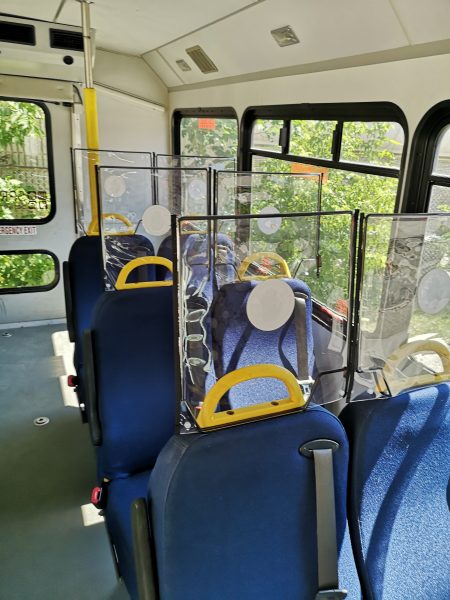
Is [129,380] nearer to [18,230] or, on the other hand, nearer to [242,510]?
[242,510]

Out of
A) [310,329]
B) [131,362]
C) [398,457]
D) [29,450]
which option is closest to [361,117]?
[310,329]

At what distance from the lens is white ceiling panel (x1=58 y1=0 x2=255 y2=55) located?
8.16 ft

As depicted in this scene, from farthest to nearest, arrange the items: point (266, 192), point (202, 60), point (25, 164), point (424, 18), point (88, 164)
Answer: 1. point (25, 164)
2. point (202, 60)
3. point (88, 164)
4. point (266, 192)
5. point (424, 18)

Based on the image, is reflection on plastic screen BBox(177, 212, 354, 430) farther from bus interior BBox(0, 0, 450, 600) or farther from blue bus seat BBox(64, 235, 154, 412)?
blue bus seat BBox(64, 235, 154, 412)

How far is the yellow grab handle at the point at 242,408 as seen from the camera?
1007 mm

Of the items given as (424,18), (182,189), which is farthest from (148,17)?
(424,18)

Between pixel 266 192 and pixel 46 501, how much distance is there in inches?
78.4

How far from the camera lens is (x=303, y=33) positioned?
2.32 meters

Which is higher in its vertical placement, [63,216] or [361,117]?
[361,117]

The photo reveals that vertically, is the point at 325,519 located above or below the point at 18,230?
below

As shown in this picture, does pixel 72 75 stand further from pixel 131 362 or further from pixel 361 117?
pixel 131 362

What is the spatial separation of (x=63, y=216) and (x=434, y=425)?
4.03m

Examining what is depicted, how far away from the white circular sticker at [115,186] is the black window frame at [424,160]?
148 centimetres

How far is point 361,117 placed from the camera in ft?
7.51
